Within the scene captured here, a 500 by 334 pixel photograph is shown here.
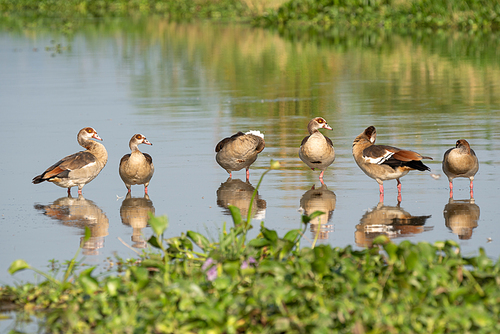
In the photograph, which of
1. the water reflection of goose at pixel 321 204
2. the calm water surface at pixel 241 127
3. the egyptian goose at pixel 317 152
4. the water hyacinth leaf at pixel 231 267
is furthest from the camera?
the egyptian goose at pixel 317 152

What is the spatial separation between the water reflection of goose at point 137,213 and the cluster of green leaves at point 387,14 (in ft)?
101

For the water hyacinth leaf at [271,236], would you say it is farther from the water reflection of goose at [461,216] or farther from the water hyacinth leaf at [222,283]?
the water reflection of goose at [461,216]

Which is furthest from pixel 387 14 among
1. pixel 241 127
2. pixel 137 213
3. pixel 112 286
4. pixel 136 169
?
pixel 112 286

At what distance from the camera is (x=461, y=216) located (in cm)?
904

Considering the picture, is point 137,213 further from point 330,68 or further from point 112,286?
point 330,68

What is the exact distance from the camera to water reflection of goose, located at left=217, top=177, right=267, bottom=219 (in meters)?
9.65

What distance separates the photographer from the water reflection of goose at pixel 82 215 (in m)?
8.53

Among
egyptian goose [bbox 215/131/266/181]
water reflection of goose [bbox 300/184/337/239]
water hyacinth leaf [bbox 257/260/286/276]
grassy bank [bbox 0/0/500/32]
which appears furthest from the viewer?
grassy bank [bbox 0/0/500/32]

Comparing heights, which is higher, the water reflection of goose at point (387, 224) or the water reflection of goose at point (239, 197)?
the water reflection of goose at point (387, 224)

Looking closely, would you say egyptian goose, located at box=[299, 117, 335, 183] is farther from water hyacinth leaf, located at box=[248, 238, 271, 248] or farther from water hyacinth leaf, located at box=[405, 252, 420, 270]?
water hyacinth leaf, located at box=[405, 252, 420, 270]

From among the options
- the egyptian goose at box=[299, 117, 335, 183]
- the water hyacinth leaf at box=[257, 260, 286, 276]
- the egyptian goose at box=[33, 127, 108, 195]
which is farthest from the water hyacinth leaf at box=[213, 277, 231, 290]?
the egyptian goose at box=[299, 117, 335, 183]

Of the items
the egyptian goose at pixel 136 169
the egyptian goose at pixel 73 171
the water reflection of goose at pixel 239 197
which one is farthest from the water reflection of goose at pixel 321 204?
the egyptian goose at pixel 73 171

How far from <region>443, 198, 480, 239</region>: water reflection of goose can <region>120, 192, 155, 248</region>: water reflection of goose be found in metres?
3.43

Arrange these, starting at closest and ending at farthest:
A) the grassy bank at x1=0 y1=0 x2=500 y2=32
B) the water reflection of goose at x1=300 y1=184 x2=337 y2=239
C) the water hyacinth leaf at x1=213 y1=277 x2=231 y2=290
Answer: the water hyacinth leaf at x1=213 y1=277 x2=231 y2=290 < the water reflection of goose at x1=300 y1=184 x2=337 y2=239 < the grassy bank at x1=0 y1=0 x2=500 y2=32
